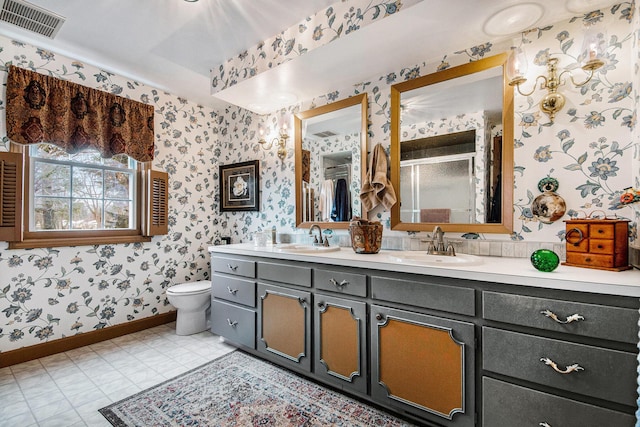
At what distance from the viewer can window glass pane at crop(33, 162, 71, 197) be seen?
2.45m

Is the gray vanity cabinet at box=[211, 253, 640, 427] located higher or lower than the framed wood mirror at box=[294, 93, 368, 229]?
lower

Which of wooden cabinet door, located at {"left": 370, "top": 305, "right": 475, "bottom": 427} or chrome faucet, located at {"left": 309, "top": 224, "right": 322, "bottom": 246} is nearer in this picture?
wooden cabinet door, located at {"left": 370, "top": 305, "right": 475, "bottom": 427}

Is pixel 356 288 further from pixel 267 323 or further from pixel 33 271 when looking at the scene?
pixel 33 271

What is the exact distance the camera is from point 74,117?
2535 millimetres

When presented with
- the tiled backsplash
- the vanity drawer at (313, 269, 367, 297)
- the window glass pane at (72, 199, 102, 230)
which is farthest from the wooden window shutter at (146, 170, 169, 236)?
the tiled backsplash

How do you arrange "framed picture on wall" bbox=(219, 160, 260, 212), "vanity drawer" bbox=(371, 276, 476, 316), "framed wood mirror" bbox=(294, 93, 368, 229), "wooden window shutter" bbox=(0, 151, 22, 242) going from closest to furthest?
"vanity drawer" bbox=(371, 276, 476, 316) → "wooden window shutter" bbox=(0, 151, 22, 242) → "framed wood mirror" bbox=(294, 93, 368, 229) → "framed picture on wall" bbox=(219, 160, 260, 212)

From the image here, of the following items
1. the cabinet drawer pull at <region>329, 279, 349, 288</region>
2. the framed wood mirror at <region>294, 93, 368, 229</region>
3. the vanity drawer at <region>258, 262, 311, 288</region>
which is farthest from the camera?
the framed wood mirror at <region>294, 93, 368, 229</region>

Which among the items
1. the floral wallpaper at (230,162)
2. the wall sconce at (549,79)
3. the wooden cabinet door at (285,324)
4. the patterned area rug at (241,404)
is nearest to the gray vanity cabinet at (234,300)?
the wooden cabinet door at (285,324)

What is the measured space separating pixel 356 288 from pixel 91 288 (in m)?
2.46

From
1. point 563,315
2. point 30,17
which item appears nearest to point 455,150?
point 563,315

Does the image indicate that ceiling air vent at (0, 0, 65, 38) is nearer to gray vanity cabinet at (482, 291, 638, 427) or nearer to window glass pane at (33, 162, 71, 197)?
window glass pane at (33, 162, 71, 197)

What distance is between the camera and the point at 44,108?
7.76 feet

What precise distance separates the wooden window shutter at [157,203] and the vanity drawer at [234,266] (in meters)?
0.84

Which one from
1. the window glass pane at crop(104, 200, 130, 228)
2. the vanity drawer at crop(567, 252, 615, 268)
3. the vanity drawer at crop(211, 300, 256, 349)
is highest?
the window glass pane at crop(104, 200, 130, 228)
